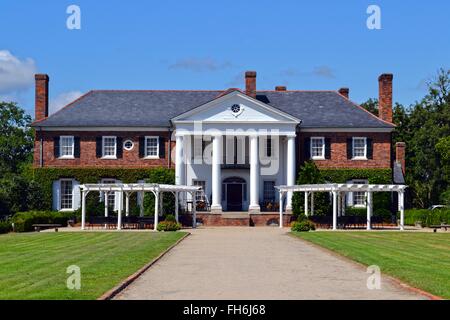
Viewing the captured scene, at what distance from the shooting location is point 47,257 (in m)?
22.0

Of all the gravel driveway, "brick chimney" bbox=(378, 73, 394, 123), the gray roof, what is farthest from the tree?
the gravel driveway

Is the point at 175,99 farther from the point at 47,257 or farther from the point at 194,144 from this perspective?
the point at 47,257

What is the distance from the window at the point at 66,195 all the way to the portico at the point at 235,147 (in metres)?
8.10

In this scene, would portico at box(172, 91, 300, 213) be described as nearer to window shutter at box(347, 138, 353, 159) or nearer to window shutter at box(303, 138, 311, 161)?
window shutter at box(303, 138, 311, 161)

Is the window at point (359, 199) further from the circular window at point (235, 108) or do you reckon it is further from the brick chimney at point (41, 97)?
the brick chimney at point (41, 97)

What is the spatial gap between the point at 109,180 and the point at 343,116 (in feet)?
56.9

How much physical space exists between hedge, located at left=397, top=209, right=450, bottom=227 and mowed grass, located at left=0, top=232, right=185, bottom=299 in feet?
73.3

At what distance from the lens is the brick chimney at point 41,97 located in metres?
55.7

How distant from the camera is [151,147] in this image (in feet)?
179

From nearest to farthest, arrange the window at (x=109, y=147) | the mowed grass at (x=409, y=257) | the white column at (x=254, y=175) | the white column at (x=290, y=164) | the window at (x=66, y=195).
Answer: the mowed grass at (x=409, y=257) < the white column at (x=254, y=175) < the white column at (x=290, y=164) < the window at (x=66, y=195) < the window at (x=109, y=147)

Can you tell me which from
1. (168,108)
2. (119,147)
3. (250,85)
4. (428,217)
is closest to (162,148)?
(119,147)

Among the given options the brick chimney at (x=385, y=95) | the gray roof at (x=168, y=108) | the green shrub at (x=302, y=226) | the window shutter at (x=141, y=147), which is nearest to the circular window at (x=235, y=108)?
the gray roof at (x=168, y=108)

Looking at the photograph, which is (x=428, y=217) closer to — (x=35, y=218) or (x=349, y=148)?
(x=349, y=148)
